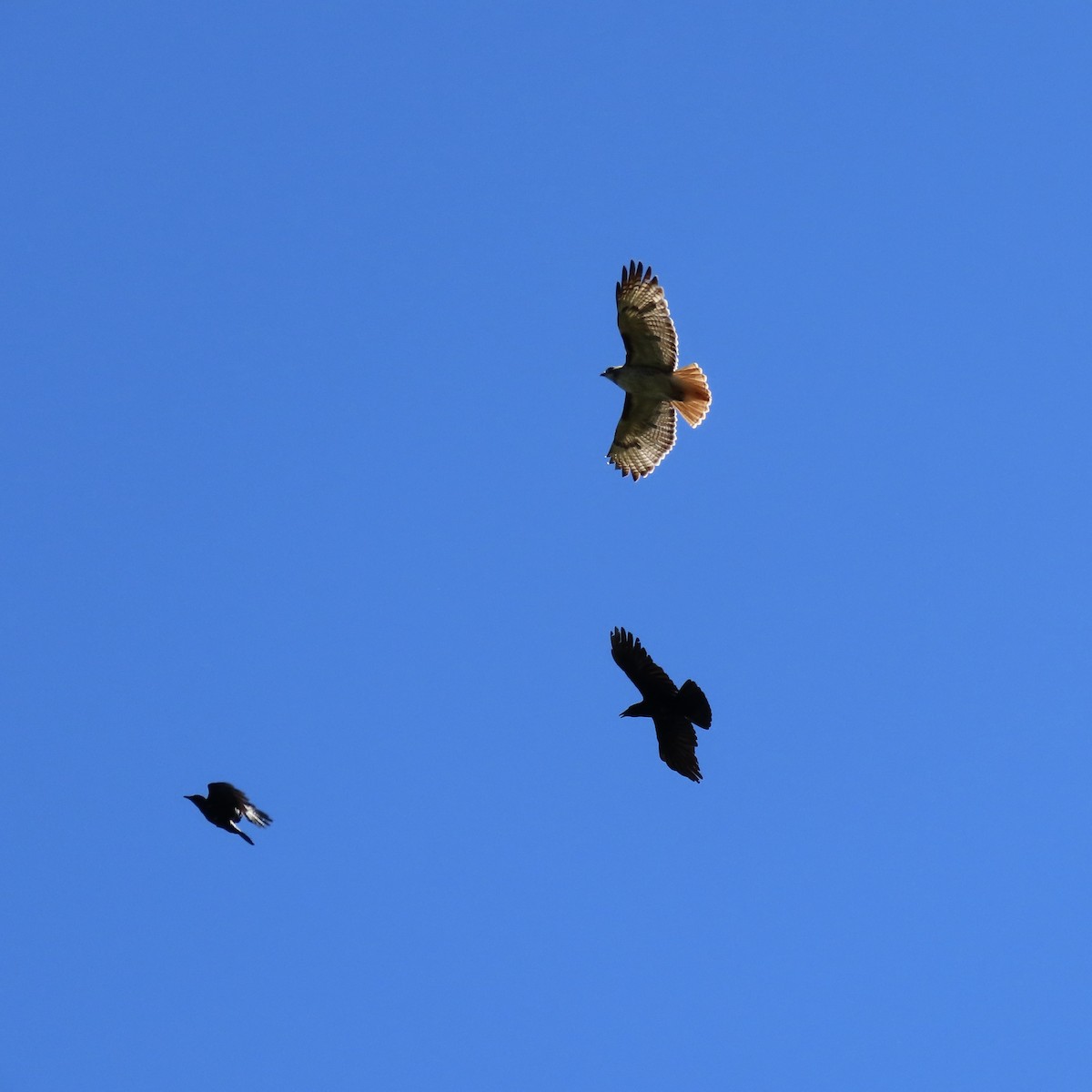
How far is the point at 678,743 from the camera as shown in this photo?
1357 centimetres

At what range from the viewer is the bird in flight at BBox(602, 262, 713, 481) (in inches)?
688

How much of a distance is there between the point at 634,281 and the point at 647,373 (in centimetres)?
127

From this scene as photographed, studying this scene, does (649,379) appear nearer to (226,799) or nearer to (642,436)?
(642,436)

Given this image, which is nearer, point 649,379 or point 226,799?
point 226,799

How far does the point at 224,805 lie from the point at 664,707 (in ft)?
15.2

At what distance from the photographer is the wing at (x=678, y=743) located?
13469 millimetres

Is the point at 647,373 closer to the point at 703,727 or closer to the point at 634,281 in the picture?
the point at 634,281

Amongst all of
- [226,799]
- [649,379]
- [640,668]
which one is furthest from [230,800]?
[649,379]

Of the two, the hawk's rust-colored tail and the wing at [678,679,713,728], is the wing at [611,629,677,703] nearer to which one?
the wing at [678,679,713,728]

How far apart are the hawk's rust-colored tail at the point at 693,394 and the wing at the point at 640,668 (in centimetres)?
539

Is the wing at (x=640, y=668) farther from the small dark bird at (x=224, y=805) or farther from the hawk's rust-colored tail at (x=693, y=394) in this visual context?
the hawk's rust-colored tail at (x=693, y=394)

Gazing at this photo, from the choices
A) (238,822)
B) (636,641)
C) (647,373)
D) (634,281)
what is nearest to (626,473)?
(647,373)

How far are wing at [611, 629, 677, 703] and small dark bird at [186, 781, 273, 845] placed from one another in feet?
13.5

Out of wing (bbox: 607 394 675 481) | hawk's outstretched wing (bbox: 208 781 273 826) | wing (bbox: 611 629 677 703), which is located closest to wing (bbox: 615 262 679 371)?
wing (bbox: 607 394 675 481)
